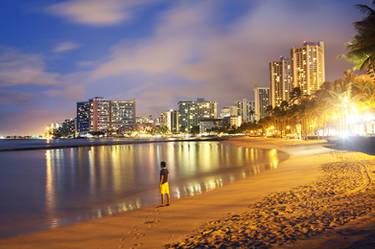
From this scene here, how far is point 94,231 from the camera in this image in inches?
334

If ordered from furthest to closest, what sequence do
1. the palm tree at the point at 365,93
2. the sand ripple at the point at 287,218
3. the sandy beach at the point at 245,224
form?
1. the palm tree at the point at 365,93
2. the sand ripple at the point at 287,218
3. the sandy beach at the point at 245,224

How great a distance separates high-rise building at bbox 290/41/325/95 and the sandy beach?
183m

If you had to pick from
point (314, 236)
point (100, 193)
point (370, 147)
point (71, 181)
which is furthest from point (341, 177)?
point (370, 147)

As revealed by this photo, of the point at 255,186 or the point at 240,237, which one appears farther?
the point at 255,186

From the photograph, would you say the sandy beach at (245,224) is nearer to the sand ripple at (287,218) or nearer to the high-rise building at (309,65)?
the sand ripple at (287,218)

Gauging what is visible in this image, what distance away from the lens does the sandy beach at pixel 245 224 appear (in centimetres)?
600

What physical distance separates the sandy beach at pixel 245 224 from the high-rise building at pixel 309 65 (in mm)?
183024

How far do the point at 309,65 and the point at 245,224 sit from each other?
192665mm

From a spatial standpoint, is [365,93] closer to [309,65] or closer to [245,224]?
[245,224]

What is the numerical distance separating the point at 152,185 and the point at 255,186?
7.36 meters

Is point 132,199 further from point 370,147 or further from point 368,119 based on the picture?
point 368,119

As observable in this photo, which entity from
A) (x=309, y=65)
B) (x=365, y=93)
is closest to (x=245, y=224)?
(x=365, y=93)

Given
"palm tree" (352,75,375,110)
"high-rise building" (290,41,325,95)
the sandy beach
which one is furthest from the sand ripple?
"high-rise building" (290,41,325,95)

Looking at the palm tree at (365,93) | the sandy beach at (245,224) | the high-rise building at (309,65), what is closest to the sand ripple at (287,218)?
the sandy beach at (245,224)
